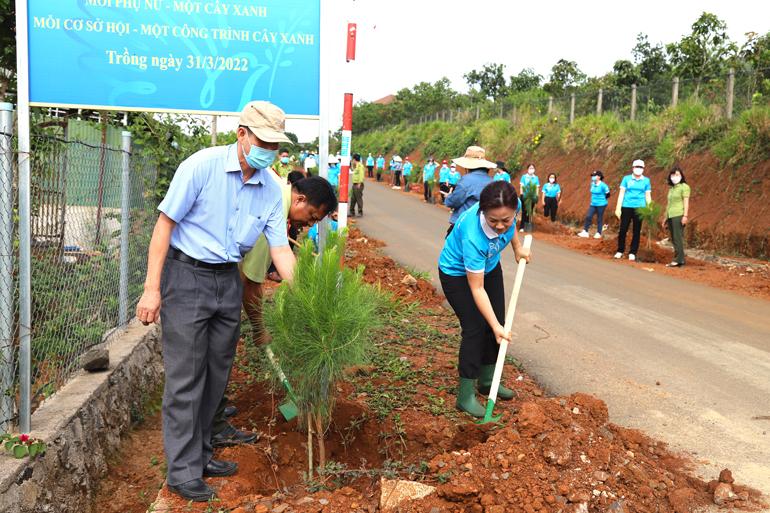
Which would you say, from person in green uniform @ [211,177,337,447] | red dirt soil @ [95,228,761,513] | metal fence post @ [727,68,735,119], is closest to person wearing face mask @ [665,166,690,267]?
metal fence post @ [727,68,735,119]

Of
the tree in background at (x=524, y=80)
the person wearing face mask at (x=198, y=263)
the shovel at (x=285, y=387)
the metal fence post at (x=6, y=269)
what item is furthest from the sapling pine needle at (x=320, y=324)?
the tree in background at (x=524, y=80)

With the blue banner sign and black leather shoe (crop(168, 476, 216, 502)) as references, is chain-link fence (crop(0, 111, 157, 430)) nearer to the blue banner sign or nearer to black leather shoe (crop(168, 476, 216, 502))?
the blue banner sign

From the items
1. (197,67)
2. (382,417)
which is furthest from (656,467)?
(197,67)

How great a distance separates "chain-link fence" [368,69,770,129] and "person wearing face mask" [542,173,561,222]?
450cm

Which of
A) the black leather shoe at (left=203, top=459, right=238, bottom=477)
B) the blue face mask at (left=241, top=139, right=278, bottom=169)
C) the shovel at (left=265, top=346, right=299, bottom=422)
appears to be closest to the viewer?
the blue face mask at (left=241, top=139, right=278, bottom=169)

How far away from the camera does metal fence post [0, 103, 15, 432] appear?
309 centimetres

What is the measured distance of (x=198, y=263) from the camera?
10.7 feet

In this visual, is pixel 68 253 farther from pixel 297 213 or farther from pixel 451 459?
pixel 451 459

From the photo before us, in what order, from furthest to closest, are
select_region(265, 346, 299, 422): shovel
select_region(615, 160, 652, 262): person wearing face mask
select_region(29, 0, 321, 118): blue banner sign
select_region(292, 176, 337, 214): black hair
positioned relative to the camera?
select_region(615, 160, 652, 262): person wearing face mask, select_region(29, 0, 321, 118): blue banner sign, select_region(292, 176, 337, 214): black hair, select_region(265, 346, 299, 422): shovel

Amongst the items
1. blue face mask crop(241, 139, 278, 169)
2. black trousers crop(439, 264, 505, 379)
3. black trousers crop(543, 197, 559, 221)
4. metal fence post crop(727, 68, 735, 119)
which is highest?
metal fence post crop(727, 68, 735, 119)

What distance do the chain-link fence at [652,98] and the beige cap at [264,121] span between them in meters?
16.2

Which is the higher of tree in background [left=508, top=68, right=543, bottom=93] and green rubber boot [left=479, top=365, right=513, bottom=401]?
tree in background [left=508, top=68, right=543, bottom=93]

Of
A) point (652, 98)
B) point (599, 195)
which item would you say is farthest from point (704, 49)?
point (599, 195)

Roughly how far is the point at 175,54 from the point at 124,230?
1.57 m
